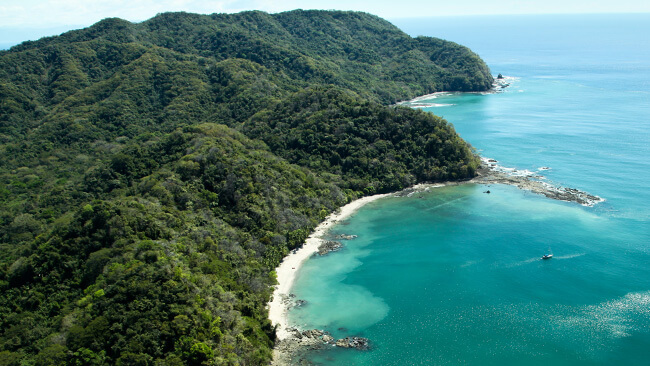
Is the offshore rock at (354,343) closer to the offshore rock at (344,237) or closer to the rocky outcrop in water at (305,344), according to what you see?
the rocky outcrop in water at (305,344)

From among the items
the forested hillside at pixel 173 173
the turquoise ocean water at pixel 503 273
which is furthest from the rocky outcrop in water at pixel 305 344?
the forested hillside at pixel 173 173

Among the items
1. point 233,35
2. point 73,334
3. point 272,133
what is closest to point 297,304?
point 73,334

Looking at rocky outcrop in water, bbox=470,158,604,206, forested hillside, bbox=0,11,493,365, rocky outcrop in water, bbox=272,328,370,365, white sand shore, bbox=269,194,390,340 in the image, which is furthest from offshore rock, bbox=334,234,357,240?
rocky outcrop in water, bbox=470,158,604,206

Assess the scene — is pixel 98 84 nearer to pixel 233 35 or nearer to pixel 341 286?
pixel 233 35

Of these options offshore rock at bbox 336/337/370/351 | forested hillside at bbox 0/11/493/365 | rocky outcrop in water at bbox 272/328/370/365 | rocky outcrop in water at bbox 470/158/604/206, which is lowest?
offshore rock at bbox 336/337/370/351

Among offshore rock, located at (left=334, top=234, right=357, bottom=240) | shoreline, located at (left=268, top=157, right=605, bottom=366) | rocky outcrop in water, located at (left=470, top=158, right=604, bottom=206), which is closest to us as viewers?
shoreline, located at (left=268, top=157, right=605, bottom=366)

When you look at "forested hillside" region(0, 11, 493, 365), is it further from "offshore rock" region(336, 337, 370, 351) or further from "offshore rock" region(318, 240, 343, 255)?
"offshore rock" region(336, 337, 370, 351)

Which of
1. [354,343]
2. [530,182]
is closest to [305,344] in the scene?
[354,343]
